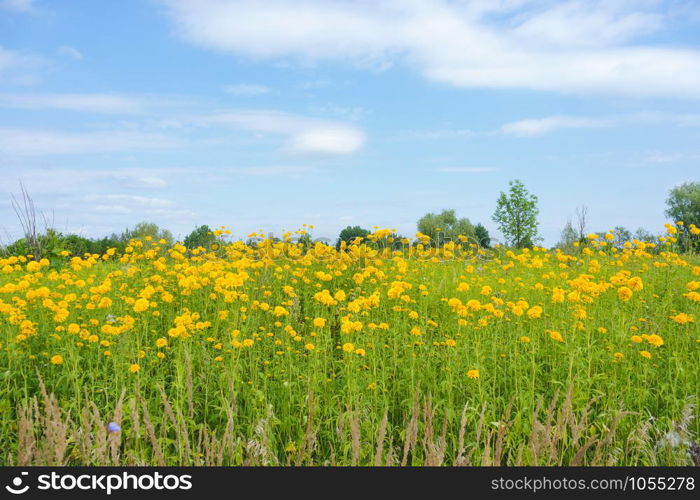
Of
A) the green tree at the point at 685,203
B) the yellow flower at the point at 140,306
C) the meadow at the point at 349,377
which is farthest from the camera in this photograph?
the green tree at the point at 685,203

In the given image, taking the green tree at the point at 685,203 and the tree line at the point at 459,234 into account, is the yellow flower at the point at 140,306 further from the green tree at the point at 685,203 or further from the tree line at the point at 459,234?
the green tree at the point at 685,203

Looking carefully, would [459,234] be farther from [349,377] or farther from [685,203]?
[685,203]

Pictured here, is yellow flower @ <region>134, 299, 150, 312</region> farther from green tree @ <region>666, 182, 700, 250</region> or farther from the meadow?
green tree @ <region>666, 182, 700, 250</region>

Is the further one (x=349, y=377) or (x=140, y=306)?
(x=140, y=306)

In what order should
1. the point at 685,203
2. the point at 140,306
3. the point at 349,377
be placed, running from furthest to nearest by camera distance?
the point at 685,203 < the point at 140,306 < the point at 349,377

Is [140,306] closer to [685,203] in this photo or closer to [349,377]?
[349,377]

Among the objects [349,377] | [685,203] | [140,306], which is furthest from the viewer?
[685,203]

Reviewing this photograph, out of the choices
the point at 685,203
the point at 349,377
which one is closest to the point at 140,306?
the point at 349,377

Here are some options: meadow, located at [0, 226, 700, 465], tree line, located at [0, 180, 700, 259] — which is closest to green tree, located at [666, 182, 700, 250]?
tree line, located at [0, 180, 700, 259]

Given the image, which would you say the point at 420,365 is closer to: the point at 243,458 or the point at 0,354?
the point at 243,458

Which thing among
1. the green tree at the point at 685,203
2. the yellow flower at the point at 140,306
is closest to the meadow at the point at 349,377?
the yellow flower at the point at 140,306

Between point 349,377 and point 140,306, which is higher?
point 140,306

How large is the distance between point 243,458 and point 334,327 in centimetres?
283

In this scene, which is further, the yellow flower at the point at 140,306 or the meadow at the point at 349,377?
the yellow flower at the point at 140,306
